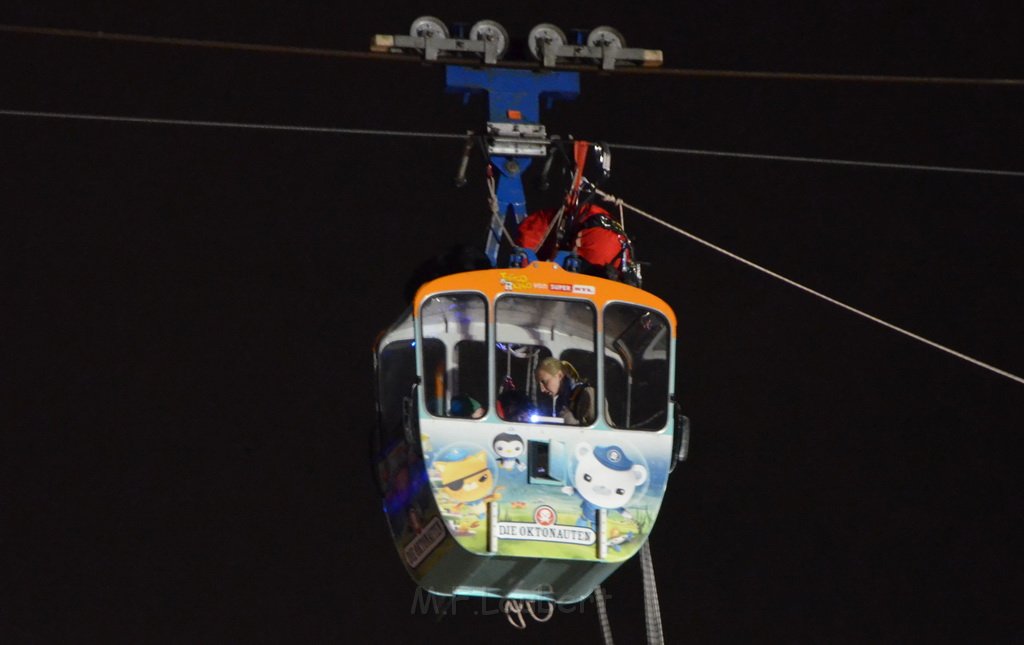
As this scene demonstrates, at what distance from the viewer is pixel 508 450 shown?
1279 centimetres

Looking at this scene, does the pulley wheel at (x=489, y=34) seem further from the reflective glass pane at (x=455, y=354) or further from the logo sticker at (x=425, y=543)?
the logo sticker at (x=425, y=543)

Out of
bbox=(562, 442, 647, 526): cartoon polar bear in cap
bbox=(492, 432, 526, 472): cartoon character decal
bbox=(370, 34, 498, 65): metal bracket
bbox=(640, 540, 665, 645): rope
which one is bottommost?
bbox=(640, 540, 665, 645): rope

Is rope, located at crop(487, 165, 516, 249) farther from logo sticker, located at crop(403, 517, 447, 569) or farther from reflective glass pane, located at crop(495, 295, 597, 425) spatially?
logo sticker, located at crop(403, 517, 447, 569)

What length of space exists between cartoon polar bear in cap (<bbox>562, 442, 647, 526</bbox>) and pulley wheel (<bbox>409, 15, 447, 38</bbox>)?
8.55 ft

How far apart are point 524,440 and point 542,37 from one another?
258cm

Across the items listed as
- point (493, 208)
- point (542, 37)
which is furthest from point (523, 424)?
point (542, 37)

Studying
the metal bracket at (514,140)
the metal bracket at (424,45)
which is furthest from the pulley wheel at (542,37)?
the metal bracket at (514,140)

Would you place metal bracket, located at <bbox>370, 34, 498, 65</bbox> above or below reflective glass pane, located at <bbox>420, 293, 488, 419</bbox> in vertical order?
above

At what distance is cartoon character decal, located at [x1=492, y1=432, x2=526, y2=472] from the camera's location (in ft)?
41.9

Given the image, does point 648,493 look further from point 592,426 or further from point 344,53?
point 344,53

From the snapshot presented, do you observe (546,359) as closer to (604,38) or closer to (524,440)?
(524,440)

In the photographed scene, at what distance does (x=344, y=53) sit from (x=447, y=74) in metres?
0.90

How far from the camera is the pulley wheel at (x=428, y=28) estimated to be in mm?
13953

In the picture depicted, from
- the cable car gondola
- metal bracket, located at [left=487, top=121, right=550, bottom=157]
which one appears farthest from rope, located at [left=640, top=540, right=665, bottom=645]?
metal bracket, located at [left=487, top=121, right=550, bottom=157]
